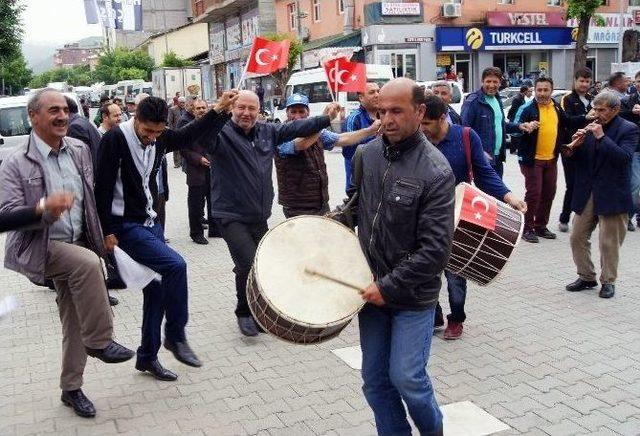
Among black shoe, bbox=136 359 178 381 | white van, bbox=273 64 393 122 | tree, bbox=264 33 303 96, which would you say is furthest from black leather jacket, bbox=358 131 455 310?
tree, bbox=264 33 303 96

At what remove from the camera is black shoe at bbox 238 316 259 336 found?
6.02 metres

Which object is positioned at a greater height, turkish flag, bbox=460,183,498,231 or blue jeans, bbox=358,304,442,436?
turkish flag, bbox=460,183,498,231

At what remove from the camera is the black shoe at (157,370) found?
16.7 ft

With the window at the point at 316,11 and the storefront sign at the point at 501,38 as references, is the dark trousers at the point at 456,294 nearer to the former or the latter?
the storefront sign at the point at 501,38

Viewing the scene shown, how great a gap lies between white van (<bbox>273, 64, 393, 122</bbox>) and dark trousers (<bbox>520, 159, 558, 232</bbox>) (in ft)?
41.8

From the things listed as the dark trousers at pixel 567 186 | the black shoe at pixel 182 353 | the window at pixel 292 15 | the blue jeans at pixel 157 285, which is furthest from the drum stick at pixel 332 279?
the window at pixel 292 15

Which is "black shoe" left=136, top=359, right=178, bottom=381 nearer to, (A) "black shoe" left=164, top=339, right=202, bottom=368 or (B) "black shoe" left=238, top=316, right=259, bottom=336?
(A) "black shoe" left=164, top=339, right=202, bottom=368

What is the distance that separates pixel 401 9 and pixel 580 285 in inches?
1084

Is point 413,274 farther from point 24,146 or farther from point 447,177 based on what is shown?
point 24,146

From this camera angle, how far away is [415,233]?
3.36 m

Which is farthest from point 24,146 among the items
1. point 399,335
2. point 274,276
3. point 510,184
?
point 510,184

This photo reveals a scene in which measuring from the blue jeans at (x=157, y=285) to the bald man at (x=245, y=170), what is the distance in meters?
0.77

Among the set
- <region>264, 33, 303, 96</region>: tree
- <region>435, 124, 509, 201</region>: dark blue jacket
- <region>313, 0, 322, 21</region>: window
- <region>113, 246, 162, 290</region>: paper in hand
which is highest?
<region>313, 0, 322, 21</region>: window

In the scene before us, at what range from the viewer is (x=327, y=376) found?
16.6ft
